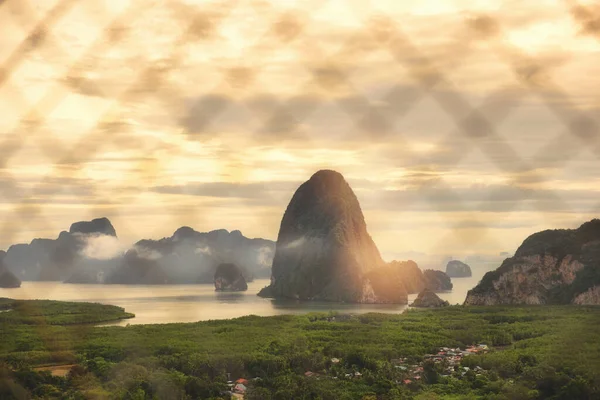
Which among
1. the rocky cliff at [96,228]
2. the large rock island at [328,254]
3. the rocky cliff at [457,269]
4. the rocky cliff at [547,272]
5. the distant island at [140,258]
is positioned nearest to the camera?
the rocky cliff at [547,272]

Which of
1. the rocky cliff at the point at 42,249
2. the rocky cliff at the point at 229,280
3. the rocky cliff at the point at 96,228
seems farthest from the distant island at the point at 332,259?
the rocky cliff at the point at 96,228

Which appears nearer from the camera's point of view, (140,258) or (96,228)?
(140,258)

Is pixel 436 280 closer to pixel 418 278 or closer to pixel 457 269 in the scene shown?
pixel 418 278

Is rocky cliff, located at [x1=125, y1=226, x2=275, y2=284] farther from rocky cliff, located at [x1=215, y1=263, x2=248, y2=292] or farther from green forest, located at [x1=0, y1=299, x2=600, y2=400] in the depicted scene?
green forest, located at [x1=0, y1=299, x2=600, y2=400]

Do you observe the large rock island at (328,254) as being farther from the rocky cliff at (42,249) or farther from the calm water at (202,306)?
the rocky cliff at (42,249)

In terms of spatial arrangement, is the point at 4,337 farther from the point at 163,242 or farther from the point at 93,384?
the point at 163,242

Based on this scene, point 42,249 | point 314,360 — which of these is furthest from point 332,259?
point 314,360

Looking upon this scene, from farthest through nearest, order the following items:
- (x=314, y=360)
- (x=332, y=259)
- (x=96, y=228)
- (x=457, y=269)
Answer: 1. (x=457, y=269)
2. (x=96, y=228)
3. (x=332, y=259)
4. (x=314, y=360)
